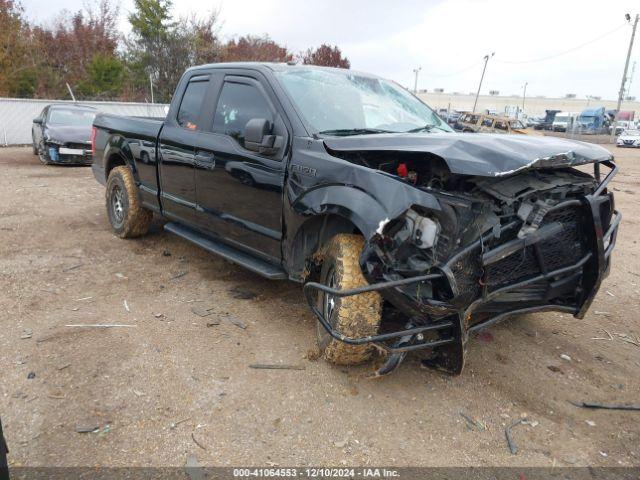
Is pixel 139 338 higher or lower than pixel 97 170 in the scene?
lower

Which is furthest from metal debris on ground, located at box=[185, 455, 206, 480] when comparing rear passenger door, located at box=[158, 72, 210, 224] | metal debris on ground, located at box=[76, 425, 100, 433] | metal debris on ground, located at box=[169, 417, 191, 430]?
rear passenger door, located at box=[158, 72, 210, 224]

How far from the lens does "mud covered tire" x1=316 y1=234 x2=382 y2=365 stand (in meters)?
3.05

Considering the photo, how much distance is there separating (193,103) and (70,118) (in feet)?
31.0

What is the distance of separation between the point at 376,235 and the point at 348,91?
187 cm

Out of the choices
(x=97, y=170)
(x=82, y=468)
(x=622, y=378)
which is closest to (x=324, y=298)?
(x=82, y=468)

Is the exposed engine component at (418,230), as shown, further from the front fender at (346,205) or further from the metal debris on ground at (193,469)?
the metal debris on ground at (193,469)

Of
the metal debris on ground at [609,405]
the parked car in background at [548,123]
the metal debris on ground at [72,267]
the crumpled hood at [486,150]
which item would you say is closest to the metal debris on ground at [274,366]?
the crumpled hood at [486,150]

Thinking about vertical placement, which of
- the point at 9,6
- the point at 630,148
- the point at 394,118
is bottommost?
the point at 630,148

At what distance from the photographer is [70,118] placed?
1275 centimetres

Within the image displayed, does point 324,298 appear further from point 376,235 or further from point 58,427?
point 58,427

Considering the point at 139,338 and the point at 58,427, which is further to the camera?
the point at 139,338

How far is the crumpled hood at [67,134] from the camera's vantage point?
12.1 meters

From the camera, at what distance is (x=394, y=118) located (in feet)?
13.7

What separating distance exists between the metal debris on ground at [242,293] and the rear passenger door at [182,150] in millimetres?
786
